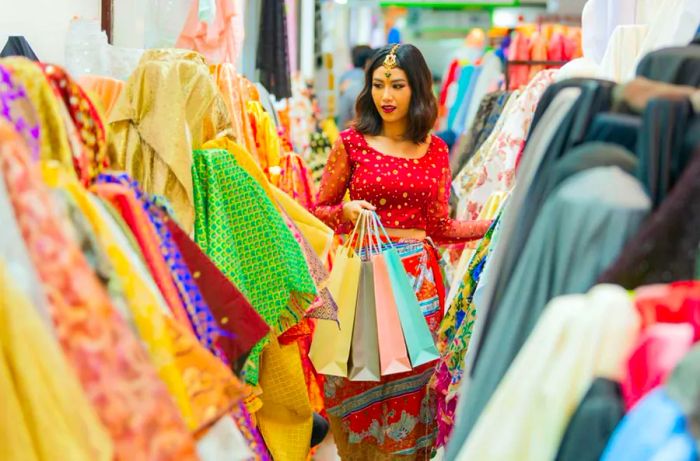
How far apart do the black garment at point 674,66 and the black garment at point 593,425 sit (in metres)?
0.61

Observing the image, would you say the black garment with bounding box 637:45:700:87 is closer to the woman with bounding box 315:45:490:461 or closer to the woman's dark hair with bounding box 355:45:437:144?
the woman with bounding box 315:45:490:461

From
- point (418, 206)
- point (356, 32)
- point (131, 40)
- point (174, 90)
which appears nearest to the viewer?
point (174, 90)

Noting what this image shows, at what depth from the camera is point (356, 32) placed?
50.1ft

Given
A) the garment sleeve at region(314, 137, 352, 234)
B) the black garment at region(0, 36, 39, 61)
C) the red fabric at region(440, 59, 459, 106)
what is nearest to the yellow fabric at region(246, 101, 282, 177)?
the garment sleeve at region(314, 137, 352, 234)

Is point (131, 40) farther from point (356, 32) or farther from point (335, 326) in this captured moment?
point (356, 32)

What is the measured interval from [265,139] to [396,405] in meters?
1.43

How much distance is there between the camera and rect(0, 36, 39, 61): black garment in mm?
2834

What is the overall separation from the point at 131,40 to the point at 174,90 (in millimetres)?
1864

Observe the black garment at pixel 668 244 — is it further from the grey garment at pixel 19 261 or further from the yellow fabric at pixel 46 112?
the yellow fabric at pixel 46 112

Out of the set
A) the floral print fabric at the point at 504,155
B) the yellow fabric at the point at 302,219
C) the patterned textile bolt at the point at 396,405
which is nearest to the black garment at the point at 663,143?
the yellow fabric at the point at 302,219

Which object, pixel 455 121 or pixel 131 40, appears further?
pixel 455 121

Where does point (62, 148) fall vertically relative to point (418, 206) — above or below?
above

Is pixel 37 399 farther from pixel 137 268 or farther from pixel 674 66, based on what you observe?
pixel 674 66

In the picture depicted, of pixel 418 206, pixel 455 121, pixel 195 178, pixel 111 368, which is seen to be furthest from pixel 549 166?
pixel 455 121
